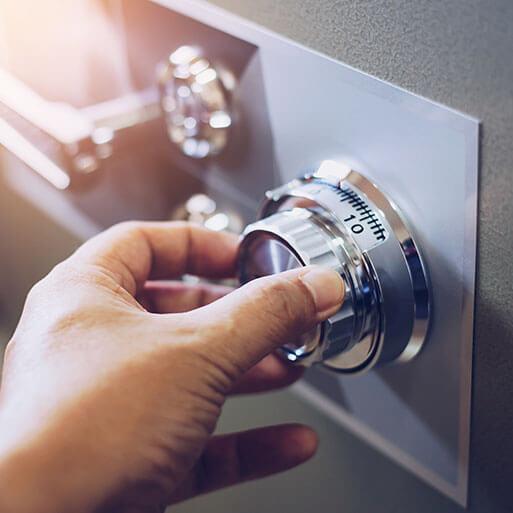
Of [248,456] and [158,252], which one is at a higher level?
[158,252]

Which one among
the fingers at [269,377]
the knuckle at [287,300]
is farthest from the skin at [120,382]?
the fingers at [269,377]

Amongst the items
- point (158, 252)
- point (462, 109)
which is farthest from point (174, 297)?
point (462, 109)

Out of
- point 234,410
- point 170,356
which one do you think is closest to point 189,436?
point 170,356

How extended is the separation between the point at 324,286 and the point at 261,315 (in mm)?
31

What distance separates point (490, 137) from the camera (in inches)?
11.8

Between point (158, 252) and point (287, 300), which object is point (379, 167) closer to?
point (287, 300)

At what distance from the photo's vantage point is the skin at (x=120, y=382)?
0.35 metres

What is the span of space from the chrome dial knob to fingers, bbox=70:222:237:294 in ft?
0.31

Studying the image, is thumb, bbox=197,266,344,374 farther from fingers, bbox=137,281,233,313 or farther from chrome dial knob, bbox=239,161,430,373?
fingers, bbox=137,281,233,313

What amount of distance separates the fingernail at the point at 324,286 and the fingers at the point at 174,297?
0.55 ft

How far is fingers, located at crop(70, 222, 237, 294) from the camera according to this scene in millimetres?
461

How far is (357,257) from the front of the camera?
0.37 meters

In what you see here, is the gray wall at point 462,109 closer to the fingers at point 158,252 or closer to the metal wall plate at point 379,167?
the metal wall plate at point 379,167

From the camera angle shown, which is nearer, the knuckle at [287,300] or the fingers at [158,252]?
the knuckle at [287,300]
